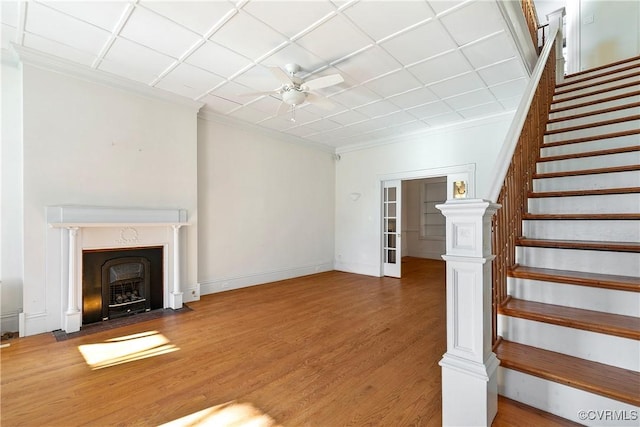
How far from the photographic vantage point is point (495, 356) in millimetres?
1711

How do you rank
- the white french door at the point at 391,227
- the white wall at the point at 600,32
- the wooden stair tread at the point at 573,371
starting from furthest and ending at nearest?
the white french door at the point at 391,227 < the white wall at the point at 600,32 < the wooden stair tread at the point at 573,371

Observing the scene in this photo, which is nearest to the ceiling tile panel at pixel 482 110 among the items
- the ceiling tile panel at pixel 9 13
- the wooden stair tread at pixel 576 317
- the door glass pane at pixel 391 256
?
the door glass pane at pixel 391 256

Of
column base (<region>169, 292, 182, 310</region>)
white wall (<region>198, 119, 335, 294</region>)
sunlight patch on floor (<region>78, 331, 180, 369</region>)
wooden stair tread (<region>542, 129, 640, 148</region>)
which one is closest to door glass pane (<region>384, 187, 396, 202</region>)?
white wall (<region>198, 119, 335, 294</region>)

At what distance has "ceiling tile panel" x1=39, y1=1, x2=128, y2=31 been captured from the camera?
2.38 m

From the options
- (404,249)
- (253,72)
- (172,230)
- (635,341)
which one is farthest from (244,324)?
(404,249)

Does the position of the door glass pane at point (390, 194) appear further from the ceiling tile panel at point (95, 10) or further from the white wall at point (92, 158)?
the ceiling tile panel at point (95, 10)

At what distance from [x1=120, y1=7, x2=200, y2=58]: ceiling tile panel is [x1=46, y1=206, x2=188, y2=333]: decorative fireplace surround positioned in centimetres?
202

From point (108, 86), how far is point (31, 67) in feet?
2.26

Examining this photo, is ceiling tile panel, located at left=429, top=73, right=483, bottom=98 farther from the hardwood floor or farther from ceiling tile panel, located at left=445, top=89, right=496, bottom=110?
the hardwood floor

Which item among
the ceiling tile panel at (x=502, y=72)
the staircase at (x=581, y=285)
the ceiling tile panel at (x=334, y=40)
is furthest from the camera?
the ceiling tile panel at (x=502, y=72)

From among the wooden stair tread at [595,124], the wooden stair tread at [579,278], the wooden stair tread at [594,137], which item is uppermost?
the wooden stair tread at [595,124]

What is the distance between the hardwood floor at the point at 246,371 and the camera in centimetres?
185

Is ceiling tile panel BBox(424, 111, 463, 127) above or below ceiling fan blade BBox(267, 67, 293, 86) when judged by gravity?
above

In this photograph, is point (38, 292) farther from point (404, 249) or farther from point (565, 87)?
point (404, 249)
